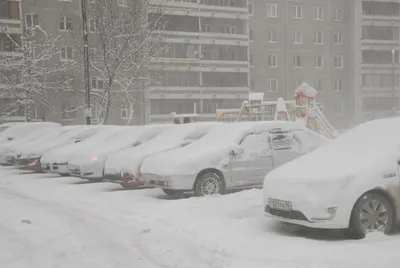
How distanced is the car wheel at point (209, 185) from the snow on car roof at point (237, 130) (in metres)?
0.83

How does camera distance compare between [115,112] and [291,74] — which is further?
[291,74]

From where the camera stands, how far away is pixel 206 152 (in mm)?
10641

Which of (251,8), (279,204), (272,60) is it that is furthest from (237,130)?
(251,8)

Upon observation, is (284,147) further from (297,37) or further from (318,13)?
(318,13)

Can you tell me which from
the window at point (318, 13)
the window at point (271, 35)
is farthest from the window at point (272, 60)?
the window at point (318, 13)

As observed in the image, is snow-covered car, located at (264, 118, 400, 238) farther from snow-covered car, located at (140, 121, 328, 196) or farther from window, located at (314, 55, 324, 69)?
window, located at (314, 55, 324, 69)

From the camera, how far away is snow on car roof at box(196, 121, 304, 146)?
11078mm

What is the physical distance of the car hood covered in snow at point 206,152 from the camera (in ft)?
34.0

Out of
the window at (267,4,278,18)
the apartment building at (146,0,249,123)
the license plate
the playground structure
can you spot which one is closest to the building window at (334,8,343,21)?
the window at (267,4,278,18)

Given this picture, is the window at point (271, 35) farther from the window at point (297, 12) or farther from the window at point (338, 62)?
the window at point (338, 62)

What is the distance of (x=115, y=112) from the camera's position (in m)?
49.6

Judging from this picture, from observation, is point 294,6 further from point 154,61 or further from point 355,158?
point 355,158

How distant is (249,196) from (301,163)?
8.86 ft

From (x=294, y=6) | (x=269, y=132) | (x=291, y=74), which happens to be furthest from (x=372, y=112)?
(x=269, y=132)
